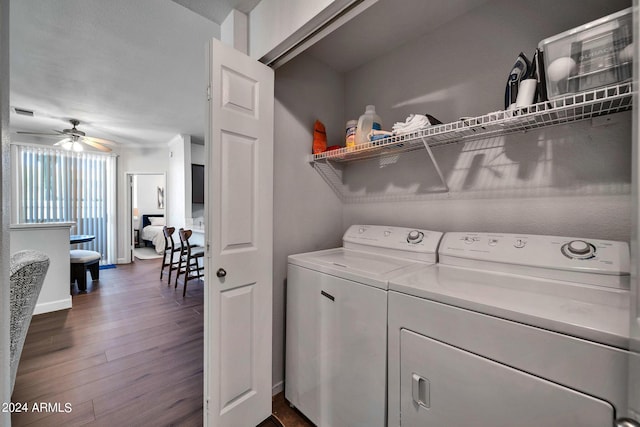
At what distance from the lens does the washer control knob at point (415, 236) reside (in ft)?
4.81

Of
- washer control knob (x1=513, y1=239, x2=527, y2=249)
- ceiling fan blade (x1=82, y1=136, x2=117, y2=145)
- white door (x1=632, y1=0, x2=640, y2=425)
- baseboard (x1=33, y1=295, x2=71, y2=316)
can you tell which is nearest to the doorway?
ceiling fan blade (x1=82, y1=136, x2=117, y2=145)

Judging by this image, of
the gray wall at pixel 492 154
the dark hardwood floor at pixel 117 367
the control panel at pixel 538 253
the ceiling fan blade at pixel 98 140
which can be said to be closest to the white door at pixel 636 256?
the control panel at pixel 538 253

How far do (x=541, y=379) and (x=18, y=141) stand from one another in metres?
7.30

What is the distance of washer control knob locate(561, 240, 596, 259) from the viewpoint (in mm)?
976

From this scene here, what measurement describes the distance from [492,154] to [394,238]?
2.23 feet

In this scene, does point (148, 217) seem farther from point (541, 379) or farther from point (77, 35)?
point (541, 379)

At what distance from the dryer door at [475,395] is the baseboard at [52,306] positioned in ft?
12.7

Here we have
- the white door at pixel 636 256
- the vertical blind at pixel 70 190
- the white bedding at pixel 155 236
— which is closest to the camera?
the white door at pixel 636 256

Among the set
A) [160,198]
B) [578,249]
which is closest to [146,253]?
[160,198]

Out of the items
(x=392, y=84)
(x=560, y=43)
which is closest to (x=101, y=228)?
(x=392, y=84)

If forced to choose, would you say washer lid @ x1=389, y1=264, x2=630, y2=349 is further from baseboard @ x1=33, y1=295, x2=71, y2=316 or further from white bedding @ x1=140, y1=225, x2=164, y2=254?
white bedding @ x1=140, y1=225, x2=164, y2=254

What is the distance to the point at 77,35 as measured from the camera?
6.70 feet

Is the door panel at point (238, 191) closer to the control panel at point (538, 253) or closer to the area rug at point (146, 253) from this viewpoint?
the control panel at point (538, 253)

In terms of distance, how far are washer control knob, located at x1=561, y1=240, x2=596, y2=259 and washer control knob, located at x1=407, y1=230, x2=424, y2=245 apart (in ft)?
1.92
